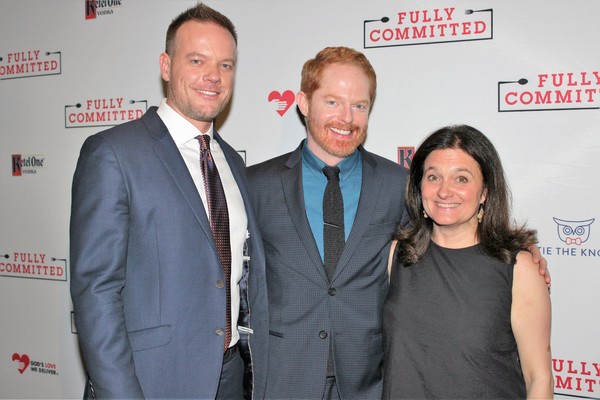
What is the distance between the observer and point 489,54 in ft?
8.78

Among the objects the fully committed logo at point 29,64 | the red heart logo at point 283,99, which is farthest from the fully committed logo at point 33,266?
the red heart logo at point 283,99

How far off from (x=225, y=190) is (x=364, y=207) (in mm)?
578

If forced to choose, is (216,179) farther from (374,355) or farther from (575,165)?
(575,165)

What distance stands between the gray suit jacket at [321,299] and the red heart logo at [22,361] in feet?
8.34

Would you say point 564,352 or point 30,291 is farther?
point 30,291

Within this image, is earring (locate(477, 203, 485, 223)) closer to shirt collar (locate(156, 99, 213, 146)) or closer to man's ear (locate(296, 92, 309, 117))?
man's ear (locate(296, 92, 309, 117))

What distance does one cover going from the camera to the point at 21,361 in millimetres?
3840

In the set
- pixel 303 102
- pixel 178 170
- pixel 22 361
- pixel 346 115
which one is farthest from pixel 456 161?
pixel 22 361

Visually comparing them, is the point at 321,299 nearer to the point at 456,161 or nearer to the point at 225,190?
the point at 225,190

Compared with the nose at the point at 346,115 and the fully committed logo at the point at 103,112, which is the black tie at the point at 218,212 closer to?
the nose at the point at 346,115

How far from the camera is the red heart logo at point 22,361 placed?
3.82 meters

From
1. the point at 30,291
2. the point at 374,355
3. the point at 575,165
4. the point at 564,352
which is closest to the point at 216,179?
the point at 374,355

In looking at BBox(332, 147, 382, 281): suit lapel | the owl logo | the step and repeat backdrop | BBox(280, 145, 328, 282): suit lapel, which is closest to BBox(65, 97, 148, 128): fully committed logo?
the step and repeat backdrop

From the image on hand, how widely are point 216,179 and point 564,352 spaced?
1943 millimetres
